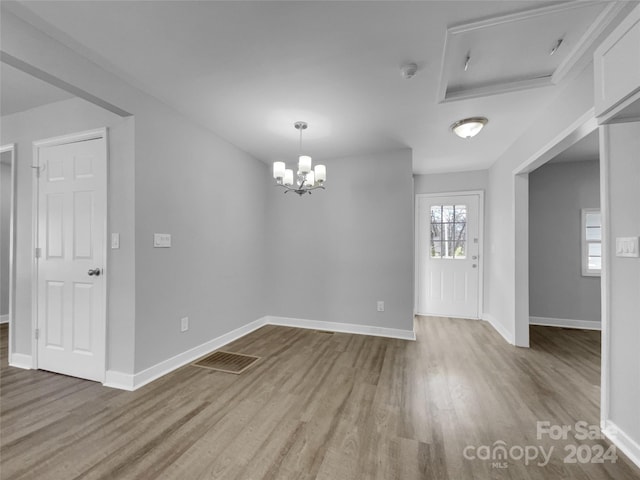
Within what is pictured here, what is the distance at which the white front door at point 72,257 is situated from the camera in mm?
2355

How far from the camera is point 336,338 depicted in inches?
141

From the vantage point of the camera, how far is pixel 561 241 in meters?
4.24

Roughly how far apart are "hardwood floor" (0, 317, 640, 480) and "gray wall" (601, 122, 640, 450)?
28 cm

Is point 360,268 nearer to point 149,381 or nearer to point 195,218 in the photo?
point 195,218

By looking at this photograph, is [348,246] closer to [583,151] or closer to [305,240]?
[305,240]

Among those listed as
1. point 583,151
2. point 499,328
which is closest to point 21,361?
point 499,328

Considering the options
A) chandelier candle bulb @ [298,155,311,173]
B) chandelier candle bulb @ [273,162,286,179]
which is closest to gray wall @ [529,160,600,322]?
chandelier candle bulb @ [298,155,311,173]

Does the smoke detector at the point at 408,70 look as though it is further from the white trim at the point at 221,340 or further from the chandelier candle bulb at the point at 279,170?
the white trim at the point at 221,340

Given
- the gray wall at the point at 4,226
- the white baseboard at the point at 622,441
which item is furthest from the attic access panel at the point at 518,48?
the gray wall at the point at 4,226

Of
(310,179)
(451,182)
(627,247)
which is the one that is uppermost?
(451,182)

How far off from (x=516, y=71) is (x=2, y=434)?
4443 millimetres

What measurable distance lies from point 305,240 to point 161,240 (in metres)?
2.04

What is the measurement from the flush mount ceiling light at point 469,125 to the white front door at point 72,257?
342 cm

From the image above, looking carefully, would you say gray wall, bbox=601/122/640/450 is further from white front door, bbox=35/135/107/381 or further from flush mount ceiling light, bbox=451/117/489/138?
white front door, bbox=35/135/107/381
